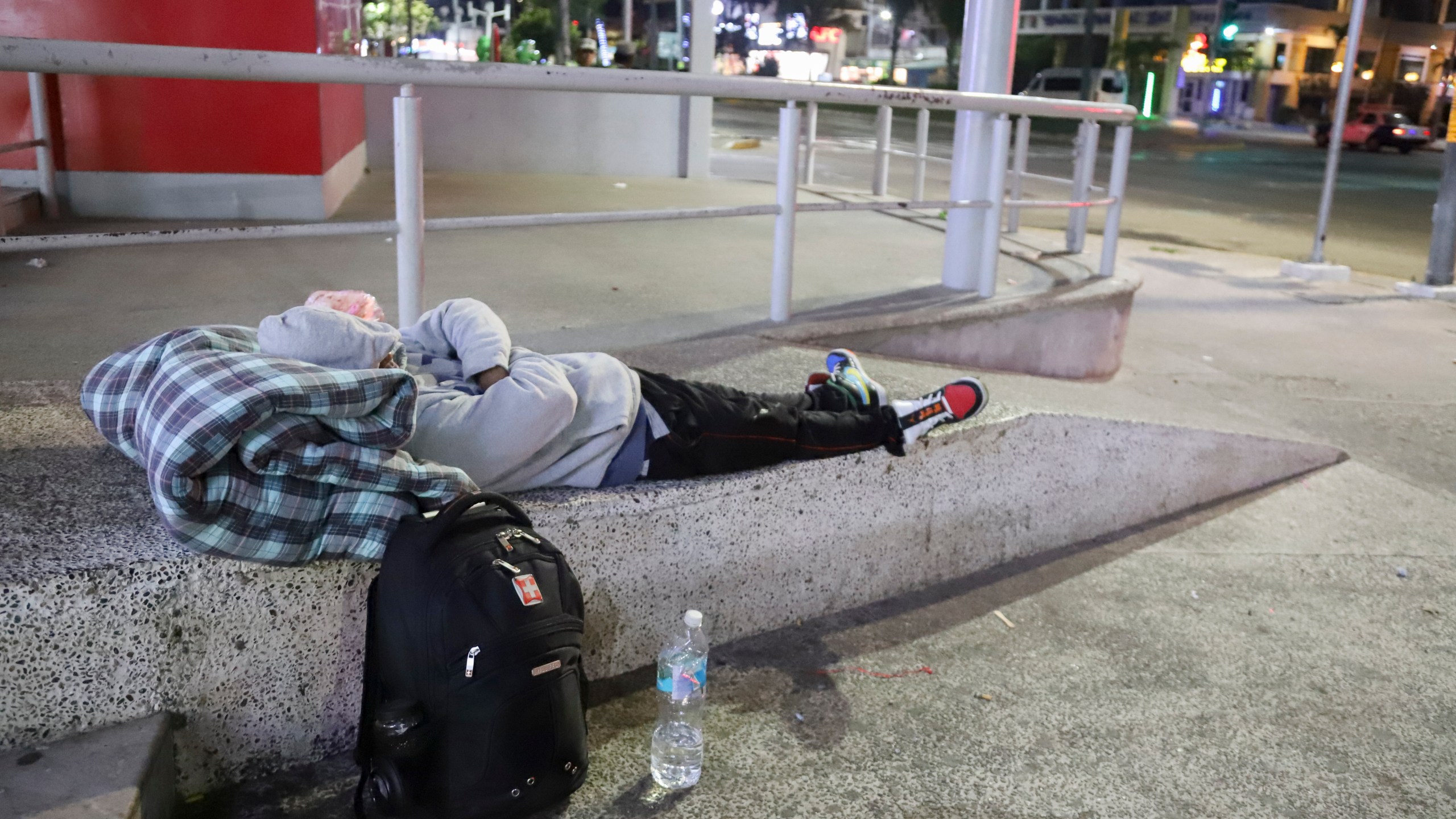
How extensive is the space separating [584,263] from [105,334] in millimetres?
2588

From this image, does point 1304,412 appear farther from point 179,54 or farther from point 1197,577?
point 179,54

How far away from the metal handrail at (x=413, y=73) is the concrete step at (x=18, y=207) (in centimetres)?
238

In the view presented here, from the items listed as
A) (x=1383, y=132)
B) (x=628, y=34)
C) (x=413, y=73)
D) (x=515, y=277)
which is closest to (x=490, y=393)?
(x=413, y=73)

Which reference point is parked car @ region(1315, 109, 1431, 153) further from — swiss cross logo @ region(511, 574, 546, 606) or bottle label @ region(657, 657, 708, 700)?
swiss cross logo @ region(511, 574, 546, 606)

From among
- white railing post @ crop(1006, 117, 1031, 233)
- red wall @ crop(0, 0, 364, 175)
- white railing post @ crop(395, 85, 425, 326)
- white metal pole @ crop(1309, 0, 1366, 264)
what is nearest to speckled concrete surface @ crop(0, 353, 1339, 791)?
white railing post @ crop(395, 85, 425, 326)

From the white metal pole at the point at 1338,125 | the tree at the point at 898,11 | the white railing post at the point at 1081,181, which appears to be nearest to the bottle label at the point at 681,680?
the white railing post at the point at 1081,181

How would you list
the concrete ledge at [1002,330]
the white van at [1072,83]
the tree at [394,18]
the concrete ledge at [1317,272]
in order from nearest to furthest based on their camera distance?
1. the concrete ledge at [1002,330]
2. the concrete ledge at [1317,272]
3. the tree at [394,18]
4. the white van at [1072,83]

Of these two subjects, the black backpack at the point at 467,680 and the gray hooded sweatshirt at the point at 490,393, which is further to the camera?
the gray hooded sweatshirt at the point at 490,393

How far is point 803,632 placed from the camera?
334 centimetres

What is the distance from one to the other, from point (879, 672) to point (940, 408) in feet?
2.65

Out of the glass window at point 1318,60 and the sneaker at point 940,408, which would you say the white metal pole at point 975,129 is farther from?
the glass window at point 1318,60

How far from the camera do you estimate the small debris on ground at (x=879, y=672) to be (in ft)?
10.1

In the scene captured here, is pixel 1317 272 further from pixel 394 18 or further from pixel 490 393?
pixel 394 18

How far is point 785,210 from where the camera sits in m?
4.48
